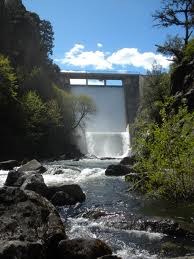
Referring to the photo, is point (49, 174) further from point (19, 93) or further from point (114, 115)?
point (114, 115)

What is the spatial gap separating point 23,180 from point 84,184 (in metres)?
6.35

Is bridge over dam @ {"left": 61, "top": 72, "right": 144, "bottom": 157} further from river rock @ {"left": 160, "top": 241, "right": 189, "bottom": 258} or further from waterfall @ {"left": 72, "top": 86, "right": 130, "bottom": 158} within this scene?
river rock @ {"left": 160, "top": 241, "right": 189, "bottom": 258}

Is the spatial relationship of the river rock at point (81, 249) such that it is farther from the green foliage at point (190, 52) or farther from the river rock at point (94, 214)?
the green foliage at point (190, 52)

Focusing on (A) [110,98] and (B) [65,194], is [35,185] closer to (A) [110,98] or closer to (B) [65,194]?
(B) [65,194]

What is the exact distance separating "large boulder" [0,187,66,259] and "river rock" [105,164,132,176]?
776 inches

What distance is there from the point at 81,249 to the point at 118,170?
22012mm

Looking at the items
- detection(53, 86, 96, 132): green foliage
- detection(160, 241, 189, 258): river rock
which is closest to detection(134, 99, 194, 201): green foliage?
detection(160, 241, 189, 258): river rock

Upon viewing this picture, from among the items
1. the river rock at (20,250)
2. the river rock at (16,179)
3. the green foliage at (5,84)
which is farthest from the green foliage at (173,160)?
the green foliage at (5,84)

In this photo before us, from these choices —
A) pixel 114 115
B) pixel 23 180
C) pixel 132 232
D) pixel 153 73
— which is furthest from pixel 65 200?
pixel 114 115

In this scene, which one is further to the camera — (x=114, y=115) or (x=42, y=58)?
(x=114, y=115)

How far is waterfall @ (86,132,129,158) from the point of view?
8038 centimetres

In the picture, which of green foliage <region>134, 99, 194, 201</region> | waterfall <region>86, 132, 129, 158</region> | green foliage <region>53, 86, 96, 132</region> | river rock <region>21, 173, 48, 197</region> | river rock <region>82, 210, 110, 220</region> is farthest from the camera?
waterfall <region>86, 132, 129, 158</region>

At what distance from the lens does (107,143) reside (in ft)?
270

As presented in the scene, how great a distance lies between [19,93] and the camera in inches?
2479
